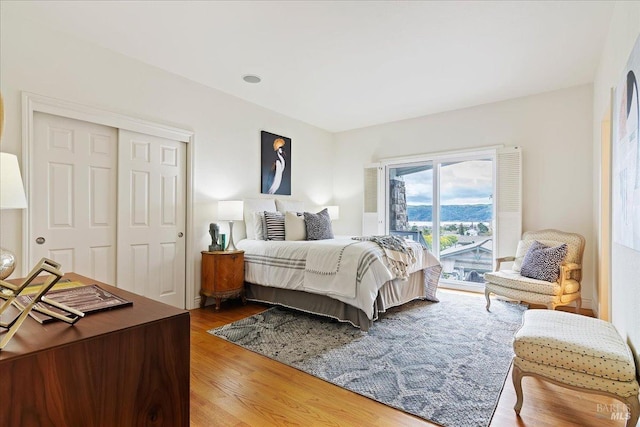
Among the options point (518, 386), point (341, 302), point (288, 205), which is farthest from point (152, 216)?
point (518, 386)

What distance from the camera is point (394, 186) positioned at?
5441 mm

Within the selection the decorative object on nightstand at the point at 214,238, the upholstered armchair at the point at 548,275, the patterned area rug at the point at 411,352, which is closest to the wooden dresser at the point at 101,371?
the patterned area rug at the point at 411,352

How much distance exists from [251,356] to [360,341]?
0.90m

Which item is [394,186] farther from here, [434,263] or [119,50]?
[119,50]

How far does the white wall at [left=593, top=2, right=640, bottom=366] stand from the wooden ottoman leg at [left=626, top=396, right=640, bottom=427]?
7.1 inches

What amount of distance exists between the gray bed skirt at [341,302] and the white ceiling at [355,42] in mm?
2286

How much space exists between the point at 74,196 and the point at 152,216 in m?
0.70

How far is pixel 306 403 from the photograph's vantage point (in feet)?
6.07

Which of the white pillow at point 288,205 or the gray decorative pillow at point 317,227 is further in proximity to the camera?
the white pillow at point 288,205

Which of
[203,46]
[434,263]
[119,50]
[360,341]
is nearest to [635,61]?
[360,341]

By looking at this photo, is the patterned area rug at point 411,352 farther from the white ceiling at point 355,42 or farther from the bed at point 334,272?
the white ceiling at point 355,42

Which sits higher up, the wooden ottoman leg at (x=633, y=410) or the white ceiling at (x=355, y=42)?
the white ceiling at (x=355, y=42)

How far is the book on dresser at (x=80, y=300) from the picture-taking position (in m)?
0.98

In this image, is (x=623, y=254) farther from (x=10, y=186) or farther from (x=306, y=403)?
(x=10, y=186)
